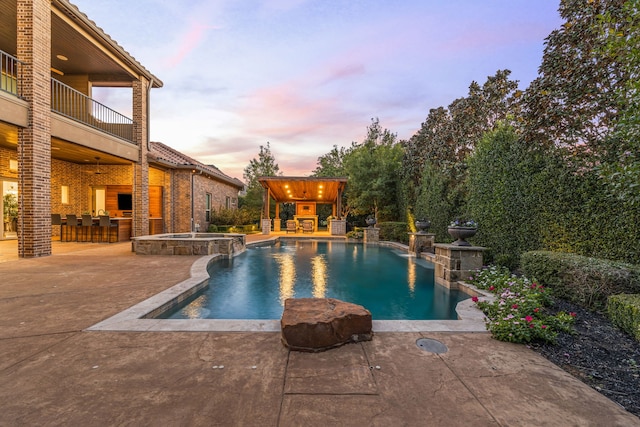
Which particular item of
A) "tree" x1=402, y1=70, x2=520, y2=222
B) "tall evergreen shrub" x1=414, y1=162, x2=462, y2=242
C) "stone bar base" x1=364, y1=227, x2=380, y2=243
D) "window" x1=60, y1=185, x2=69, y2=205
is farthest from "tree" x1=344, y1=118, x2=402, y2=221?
"window" x1=60, y1=185, x2=69, y2=205

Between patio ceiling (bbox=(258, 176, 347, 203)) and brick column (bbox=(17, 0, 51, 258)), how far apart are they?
30.6 feet

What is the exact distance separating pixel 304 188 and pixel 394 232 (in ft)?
20.8

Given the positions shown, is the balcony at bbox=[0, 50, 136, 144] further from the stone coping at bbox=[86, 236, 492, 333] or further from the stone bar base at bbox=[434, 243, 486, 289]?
the stone bar base at bbox=[434, 243, 486, 289]

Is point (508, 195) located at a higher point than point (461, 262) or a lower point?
higher

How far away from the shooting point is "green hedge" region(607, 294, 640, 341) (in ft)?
9.45

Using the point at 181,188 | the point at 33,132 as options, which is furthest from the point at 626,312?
the point at 181,188

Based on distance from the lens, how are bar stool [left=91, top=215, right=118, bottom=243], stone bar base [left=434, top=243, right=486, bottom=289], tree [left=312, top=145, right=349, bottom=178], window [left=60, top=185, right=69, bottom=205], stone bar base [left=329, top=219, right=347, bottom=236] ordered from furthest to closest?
tree [left=312, top=145, right=349, bottom=178]
stone bar base [left=329, top=219, right=347, bottom=236]
window [left=60, top=185, right=69, bottom=205]
bar stool [left=91, top=215, right=118, bottom=243]
stone bar base [left=434, top=243, right=486, bottom=289]

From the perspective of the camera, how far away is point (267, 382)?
2008 mm

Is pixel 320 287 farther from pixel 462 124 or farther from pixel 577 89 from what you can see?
pixel 462 124

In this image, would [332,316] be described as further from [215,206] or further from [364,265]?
[215,206]

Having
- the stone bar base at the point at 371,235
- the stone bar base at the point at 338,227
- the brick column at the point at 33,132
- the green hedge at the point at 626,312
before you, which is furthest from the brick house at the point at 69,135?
the green hedge at the point at 626,312

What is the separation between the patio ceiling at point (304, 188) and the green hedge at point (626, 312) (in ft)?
42.3

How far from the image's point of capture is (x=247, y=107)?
14.5 m

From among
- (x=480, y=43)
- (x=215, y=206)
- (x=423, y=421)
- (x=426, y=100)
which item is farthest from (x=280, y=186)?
(x=423, y=421)
